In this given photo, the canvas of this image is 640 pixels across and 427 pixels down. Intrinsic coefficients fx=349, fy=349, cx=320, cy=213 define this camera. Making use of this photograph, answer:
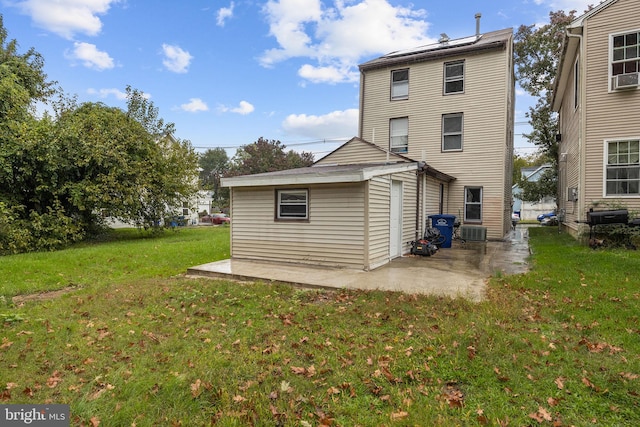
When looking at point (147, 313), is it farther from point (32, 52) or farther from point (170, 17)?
point (32, 52)

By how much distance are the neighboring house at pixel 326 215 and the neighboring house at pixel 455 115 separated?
4078 mm

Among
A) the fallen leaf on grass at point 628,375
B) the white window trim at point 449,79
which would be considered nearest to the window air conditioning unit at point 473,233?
the white window trim at point 449,79

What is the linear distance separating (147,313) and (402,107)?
13.9 m

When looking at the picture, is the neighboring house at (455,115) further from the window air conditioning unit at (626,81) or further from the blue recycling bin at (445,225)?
the window air conditioning unit at (626,81)

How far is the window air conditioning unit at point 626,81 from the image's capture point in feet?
31.2

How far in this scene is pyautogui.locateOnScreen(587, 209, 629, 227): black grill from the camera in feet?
28.9

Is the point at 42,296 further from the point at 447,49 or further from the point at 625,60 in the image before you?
the point at 447,49

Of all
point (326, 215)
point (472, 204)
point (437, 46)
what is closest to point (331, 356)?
point (326, 215)

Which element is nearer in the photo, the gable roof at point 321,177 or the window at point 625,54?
the gable roof at point 321,177

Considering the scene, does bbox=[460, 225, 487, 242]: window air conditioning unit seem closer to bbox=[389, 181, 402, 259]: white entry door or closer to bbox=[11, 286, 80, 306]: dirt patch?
bbox=[389, 181, 402, 259]: white entry door

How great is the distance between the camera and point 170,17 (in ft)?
40.2

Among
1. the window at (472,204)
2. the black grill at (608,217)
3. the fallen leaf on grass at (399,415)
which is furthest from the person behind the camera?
the window at (472,204)

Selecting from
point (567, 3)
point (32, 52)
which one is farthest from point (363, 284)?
point (32, 52)

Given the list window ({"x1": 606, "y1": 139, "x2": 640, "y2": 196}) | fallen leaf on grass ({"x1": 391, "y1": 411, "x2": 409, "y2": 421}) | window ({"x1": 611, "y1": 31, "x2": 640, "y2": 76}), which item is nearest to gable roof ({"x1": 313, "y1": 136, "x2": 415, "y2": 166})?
window ({"x1": 606, "y1": 139, "x2": 640, "y2": 196})
